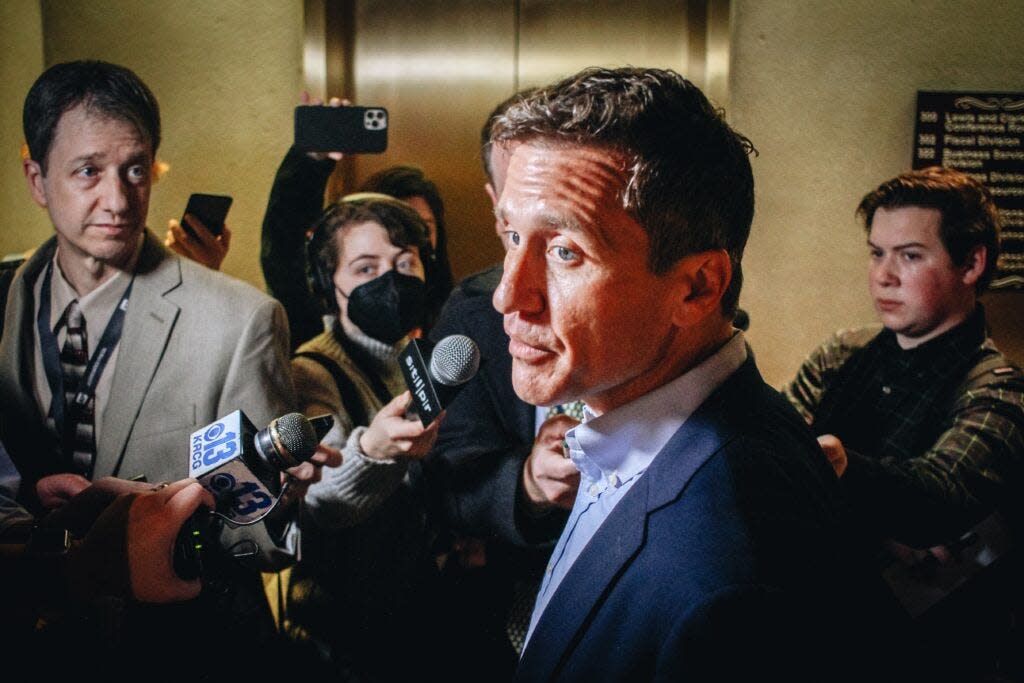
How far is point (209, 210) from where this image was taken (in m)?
2.71

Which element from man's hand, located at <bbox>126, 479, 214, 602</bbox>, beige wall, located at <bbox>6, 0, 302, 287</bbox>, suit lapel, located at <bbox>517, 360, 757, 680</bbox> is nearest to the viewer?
suit lapel, located at <bbox>517, 360, 757, 680</bbox>

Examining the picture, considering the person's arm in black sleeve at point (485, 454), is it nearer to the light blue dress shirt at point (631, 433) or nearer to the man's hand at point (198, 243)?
the light blue dress shirt at point (631, 433)

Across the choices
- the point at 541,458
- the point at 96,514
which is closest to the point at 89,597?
the point at 96,514

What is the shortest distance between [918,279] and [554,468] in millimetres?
1481

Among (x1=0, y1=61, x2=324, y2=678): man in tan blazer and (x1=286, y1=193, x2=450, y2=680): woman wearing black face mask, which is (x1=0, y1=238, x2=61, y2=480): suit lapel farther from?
(x1=286, y1=193, x2=450, y2=680): woman wearing black face mask

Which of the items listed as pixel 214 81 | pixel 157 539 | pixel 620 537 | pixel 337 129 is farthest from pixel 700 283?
pixel 214 81

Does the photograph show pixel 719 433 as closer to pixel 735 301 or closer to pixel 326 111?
pixel 735 301

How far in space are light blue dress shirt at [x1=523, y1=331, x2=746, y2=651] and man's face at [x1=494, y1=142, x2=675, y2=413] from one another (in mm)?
47

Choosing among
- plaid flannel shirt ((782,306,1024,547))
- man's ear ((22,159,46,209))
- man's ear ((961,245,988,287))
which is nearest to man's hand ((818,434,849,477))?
plaid flannel shirt ((782,306,1024,547))

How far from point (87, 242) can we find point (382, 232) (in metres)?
0.84

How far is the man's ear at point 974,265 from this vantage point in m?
2.30

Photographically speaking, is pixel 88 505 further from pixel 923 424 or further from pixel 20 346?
pixel 923 424

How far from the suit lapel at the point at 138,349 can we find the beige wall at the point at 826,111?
9.70 ft

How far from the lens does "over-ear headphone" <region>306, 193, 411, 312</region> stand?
2.42 m
